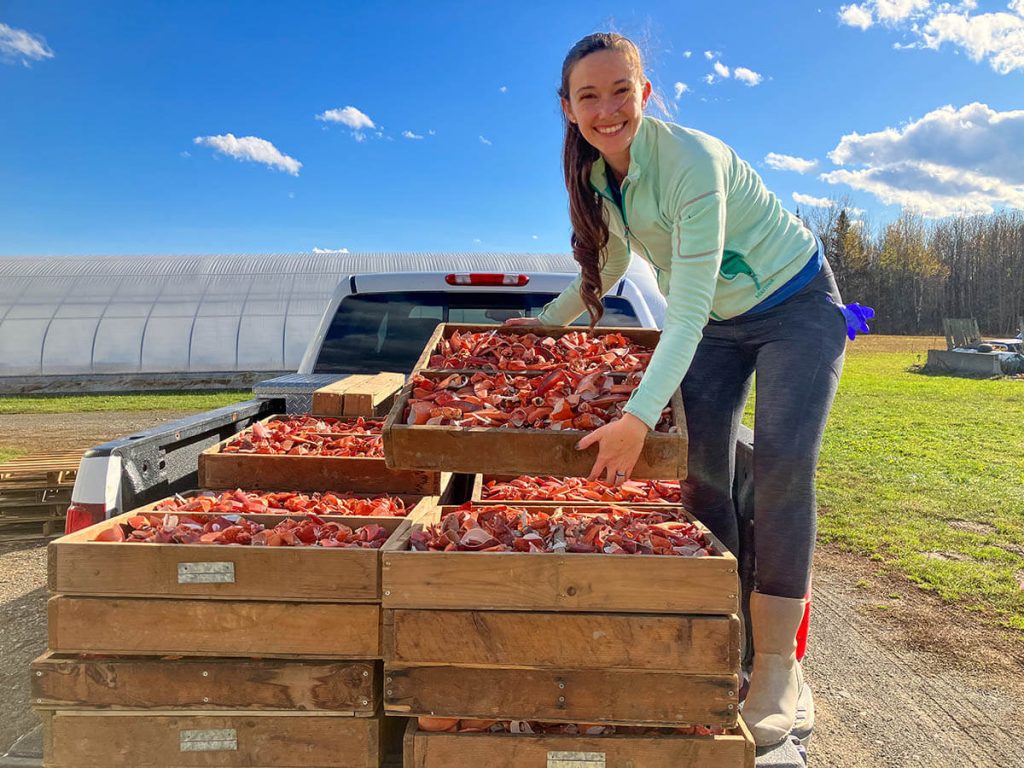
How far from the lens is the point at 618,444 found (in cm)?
216

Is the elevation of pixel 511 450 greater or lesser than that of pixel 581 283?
lesser

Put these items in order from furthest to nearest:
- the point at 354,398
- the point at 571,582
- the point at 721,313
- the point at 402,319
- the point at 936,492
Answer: the point at 936,492 < the point at 402,319 < the point at 354,398 < the point at 721,313 < the point at 571,582

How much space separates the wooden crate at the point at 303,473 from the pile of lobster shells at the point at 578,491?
293mm

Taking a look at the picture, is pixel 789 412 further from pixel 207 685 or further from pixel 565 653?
pixel 207 685

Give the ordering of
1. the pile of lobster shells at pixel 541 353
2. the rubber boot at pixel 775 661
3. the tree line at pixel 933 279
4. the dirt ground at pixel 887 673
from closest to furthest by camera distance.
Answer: the rubber boot at pixel 775 661 < the pile of lobster shells at pixel 541 353 < the dirt ground at pixel 887 673 < the tree line at pixel 933 279

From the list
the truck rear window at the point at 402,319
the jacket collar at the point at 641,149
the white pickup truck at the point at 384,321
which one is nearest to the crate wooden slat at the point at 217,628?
the white pickup truck at the point at 384,321

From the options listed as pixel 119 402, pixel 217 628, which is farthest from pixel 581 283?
pixel 119 402

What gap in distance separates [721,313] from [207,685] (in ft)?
6.66

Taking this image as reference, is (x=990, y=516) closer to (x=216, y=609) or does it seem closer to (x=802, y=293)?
(x=802, y=293)

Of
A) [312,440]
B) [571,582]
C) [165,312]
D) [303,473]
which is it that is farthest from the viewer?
[165,312]

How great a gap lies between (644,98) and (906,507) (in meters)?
7.22

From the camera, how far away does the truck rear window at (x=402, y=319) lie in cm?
453

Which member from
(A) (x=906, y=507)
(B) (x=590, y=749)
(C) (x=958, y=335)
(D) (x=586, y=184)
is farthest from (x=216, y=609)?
(C) (x=958, y=335)

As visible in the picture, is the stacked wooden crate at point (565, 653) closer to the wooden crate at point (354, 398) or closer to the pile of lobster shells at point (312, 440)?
the pile of lobster shells at point (312, 440)
